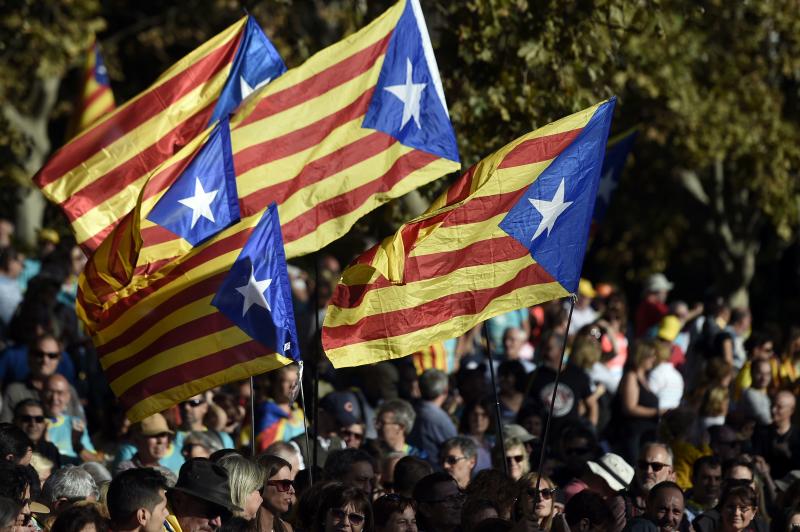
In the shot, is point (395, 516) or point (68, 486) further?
point (68, 486)

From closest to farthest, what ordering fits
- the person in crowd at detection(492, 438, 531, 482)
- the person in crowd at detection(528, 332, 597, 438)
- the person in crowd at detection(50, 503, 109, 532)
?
the person in crowd at detection(50, 503, 109, 532), the person in crowd at detection(492, 438, 531, 482), the person in crowd at detection(528, 332, 597, 438)

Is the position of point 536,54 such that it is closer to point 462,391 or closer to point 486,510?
point 462,391

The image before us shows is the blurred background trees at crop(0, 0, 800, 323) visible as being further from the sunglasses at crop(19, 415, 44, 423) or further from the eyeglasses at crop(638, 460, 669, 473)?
the sunglasses at crop(19, 415, 44, 423)

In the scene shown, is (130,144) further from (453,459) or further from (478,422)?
(478,422)

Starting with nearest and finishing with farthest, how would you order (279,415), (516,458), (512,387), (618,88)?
(516,458)
(279,415)
(512,387)
(618,88)

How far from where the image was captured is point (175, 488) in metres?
7.88

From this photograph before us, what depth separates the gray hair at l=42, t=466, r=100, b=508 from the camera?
8.60 meters

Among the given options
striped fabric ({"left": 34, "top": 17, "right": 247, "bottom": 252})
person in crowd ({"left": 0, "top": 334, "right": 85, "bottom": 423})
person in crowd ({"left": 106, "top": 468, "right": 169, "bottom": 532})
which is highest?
striped fabric ({"left": 34, "top": 17, "right": 247, "bottom": 252})

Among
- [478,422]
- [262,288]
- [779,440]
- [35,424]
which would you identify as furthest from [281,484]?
[779,440]

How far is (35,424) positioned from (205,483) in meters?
2.61

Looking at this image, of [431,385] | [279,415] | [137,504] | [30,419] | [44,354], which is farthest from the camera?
[431,385]

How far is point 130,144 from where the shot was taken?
34.8ft

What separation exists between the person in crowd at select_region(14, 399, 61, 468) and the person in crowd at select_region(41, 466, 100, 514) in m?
1.33

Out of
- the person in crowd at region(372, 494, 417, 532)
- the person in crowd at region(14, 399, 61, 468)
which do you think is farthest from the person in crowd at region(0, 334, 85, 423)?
the person in crowd at region(372, 494, 417, 532)
